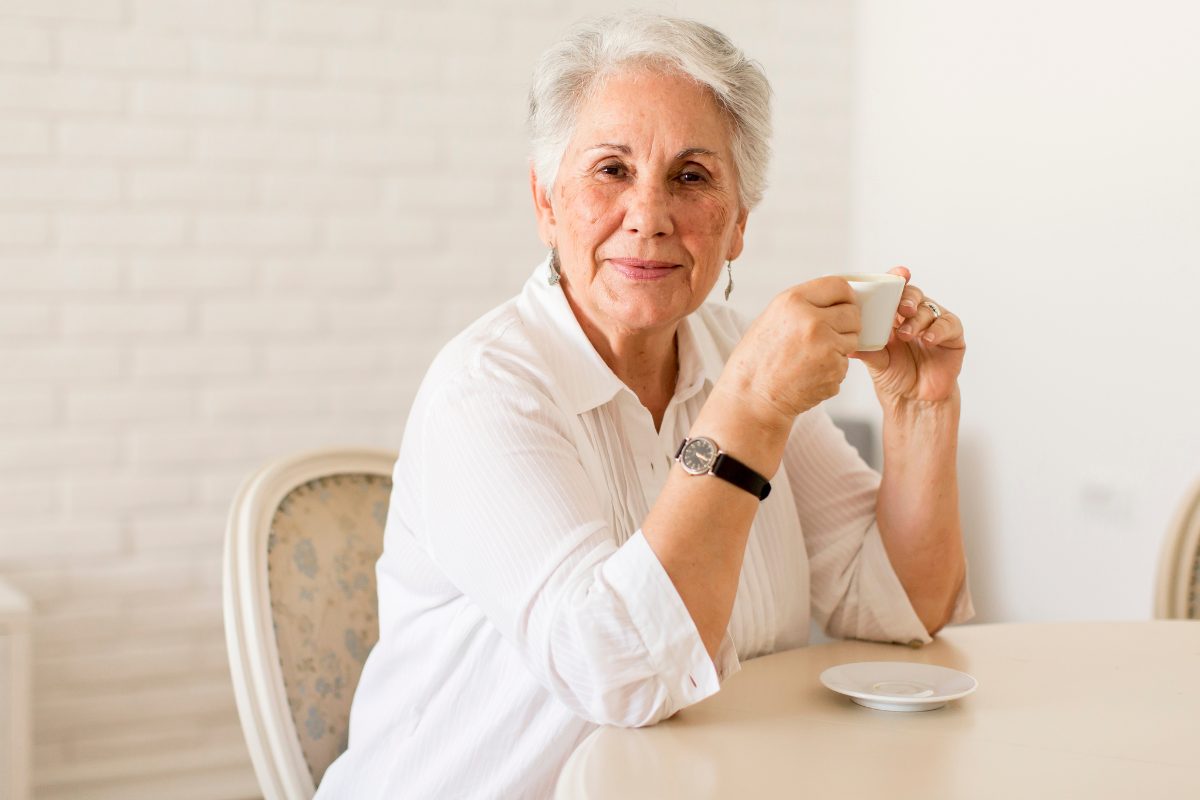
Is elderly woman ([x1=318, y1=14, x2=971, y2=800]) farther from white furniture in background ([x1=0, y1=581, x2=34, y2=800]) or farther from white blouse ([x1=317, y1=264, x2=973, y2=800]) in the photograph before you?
white furniture in background ([x1=0, y1=581, x2=34, y2=800])

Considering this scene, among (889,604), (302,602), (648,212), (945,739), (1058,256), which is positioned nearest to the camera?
(945,739)

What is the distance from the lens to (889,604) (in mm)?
1543

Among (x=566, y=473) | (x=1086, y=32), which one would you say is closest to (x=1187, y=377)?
(x=1086, y=32)

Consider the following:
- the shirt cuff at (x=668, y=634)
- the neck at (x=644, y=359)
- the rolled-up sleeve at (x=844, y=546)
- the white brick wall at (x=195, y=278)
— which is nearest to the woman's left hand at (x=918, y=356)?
the rolled-up sleeve at (x=844, y=546)

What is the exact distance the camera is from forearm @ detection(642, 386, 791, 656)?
1.15m

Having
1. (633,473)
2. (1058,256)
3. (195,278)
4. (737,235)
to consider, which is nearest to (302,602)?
(633,473)

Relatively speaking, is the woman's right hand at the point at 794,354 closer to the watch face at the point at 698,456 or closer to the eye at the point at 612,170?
the watch face at the point at 698,456

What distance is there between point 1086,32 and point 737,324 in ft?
3.74

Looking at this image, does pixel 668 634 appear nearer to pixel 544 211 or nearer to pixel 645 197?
pixel 645 197

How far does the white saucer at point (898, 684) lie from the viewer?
117 centimetres

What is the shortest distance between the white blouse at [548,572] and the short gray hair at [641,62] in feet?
0.63

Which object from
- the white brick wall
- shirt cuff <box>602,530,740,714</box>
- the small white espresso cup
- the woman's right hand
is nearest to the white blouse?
shirt cuff <box>602,530,740,714</box>

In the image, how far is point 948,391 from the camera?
1547 mm

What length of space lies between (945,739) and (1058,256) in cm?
162
